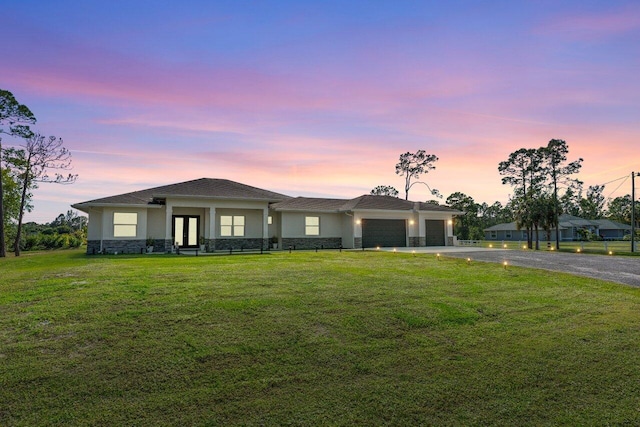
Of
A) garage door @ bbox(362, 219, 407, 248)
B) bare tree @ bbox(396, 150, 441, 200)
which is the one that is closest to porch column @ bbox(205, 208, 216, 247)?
garage door @ bbox(362, 219, 407, 248)

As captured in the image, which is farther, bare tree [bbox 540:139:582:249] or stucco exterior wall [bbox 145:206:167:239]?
bare tree [bbox 540:139:582:249]

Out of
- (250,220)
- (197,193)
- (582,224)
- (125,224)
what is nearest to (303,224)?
(250,220)

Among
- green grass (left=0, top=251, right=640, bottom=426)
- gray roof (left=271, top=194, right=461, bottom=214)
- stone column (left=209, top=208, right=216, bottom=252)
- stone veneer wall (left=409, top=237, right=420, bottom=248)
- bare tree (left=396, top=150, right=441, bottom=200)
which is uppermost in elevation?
bare tree (left=396, top=150, right=441, bottom=200)

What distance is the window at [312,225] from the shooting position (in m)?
24.0

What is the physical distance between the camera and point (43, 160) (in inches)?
896

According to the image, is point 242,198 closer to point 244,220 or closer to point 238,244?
point 244,220

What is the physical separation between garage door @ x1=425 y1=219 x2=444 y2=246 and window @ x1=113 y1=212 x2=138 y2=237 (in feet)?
70.7

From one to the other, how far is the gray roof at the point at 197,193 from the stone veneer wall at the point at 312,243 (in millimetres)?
3337

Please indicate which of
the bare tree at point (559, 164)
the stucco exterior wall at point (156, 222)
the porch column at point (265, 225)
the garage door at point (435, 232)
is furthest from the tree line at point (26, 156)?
the bare tree at point (559, 164)

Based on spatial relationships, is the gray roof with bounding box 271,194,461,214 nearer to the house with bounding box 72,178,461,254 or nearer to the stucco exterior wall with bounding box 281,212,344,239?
the house with bounding box 72,178,461,254

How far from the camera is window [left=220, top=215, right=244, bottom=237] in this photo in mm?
21641

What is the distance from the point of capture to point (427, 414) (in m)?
2.89

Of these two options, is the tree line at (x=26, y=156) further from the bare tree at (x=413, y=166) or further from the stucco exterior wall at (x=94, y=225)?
the bare tree at (x=413, y=166)

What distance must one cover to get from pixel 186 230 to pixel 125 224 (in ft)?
12.1
